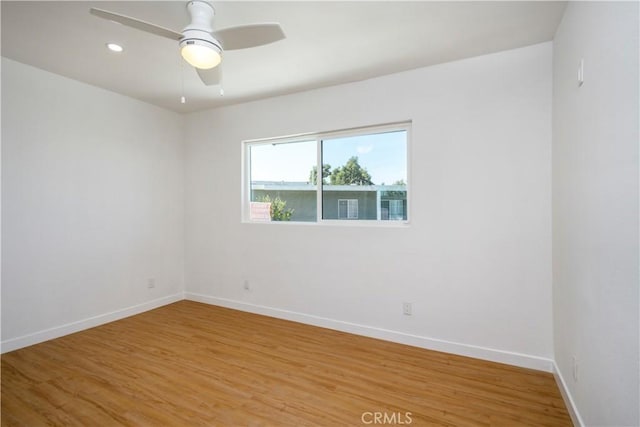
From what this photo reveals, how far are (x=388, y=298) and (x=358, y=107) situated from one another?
74.9 inches

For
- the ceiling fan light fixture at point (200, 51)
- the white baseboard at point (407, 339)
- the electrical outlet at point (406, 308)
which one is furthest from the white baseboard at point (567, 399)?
the ceiling fan light fixture at point (200, 51)

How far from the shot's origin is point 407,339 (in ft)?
9.33

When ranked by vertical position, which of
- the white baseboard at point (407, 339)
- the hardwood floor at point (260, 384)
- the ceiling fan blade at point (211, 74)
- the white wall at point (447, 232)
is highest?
the ceiling fan blade at point (211, 74)

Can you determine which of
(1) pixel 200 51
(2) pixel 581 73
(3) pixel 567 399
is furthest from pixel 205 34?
(3) pixel 567 399

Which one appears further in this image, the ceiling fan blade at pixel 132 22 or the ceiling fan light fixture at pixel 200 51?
the ceiling fan light fixture at pixel 200 51

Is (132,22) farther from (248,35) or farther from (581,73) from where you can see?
(581,73)

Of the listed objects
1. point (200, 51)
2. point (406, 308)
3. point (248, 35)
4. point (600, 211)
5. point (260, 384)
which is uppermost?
point (248, 35)

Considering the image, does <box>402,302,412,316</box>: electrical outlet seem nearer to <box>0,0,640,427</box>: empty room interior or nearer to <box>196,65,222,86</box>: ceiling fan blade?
<box>0,0,640,427</box>: empty room interior

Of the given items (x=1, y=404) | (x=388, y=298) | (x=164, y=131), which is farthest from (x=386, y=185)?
(x=1, y=404)

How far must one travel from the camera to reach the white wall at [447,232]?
7.83 ft

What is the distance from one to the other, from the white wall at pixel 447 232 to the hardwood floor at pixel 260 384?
1.04 feet

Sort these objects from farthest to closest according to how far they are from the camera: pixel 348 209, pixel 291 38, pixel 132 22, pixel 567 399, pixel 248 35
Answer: pixel 348 209
pixel 291 38
pixel 567 399
pixel 248 35
pixel 132 22

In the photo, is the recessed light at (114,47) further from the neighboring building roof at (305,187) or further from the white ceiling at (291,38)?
the neighboring building roof at (305,187)

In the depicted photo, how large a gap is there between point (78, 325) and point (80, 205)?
123 cm
